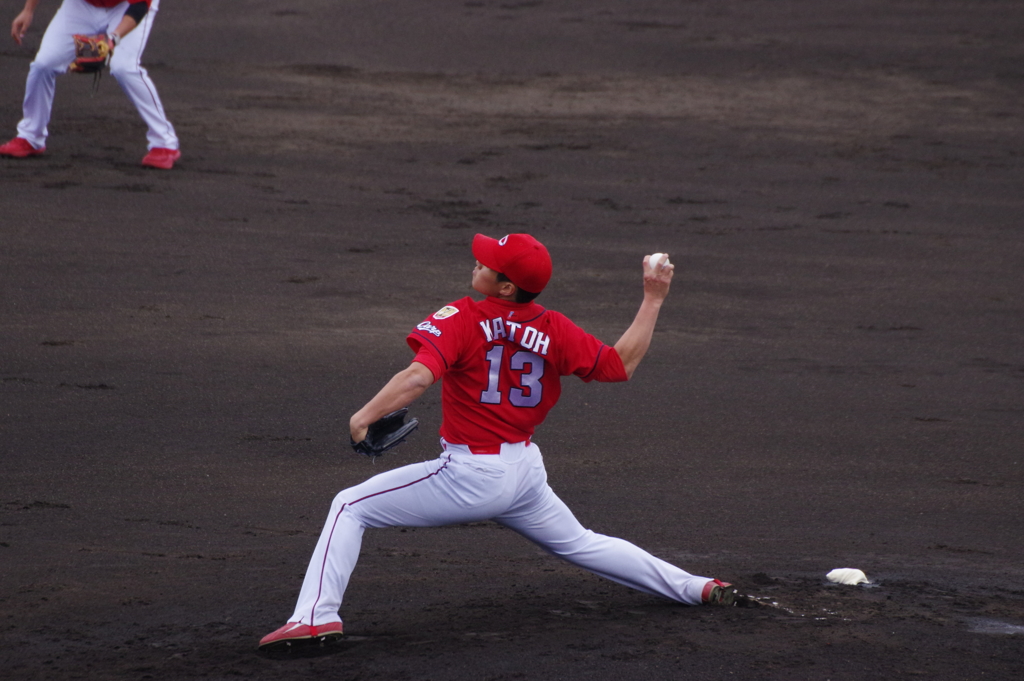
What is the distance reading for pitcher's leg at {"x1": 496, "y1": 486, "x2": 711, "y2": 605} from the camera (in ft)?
Answer: 12.8

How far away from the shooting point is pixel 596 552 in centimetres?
396

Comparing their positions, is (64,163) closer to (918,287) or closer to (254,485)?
(254,485)

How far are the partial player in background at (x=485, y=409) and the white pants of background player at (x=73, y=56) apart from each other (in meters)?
6.99

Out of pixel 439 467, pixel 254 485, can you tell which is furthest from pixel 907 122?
pixel 439 467

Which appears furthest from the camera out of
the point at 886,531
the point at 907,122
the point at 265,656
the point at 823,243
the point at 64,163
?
the point at 907,122

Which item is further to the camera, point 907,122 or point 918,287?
point 907,122

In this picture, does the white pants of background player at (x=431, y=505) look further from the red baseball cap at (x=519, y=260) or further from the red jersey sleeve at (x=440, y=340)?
the red baseball cap at (x=519, y=260)

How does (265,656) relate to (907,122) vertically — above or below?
below

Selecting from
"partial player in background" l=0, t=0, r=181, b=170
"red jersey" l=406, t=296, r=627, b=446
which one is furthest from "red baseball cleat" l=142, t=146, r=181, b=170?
"red jersey" l=406, t=296, r=627, b=446

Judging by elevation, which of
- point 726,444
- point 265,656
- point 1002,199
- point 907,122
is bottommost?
point 265,656

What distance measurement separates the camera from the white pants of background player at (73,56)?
966cm

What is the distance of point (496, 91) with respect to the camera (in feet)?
45.3

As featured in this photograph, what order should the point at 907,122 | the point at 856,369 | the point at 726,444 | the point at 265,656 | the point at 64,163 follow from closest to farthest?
the point at 265,656 → the point at 726,444 → the point at 856,369 → the point at 64,163 → the point at 907,122

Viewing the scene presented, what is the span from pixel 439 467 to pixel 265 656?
79 cm
